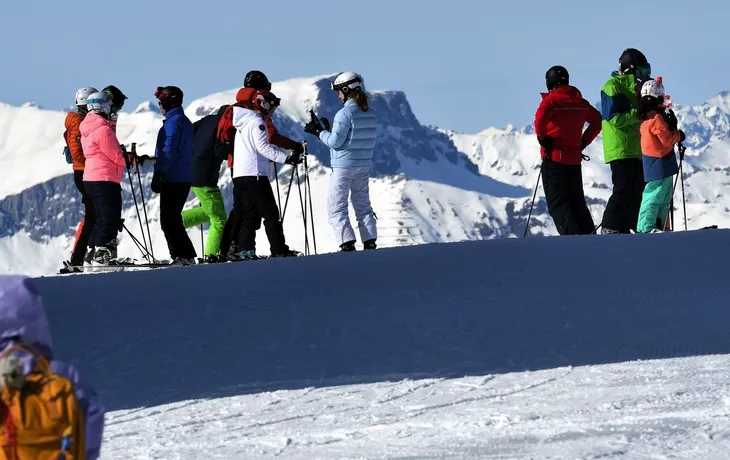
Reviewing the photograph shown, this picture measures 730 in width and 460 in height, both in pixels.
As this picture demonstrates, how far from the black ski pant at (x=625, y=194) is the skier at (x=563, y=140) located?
677mm

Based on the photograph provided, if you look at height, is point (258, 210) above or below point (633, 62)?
below

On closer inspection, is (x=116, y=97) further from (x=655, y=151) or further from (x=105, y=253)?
(x=655, y=151)

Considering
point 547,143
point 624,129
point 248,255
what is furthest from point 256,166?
point 624,129

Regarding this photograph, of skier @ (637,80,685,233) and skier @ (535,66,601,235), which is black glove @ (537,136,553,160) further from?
skier @ (637,80,685,233)

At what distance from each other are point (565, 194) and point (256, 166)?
3229 mm

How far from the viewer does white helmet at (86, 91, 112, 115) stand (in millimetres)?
12297

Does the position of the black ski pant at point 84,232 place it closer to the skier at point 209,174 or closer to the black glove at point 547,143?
the skier at point 209,174

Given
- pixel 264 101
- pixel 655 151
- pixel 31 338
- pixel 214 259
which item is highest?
pixel 264 101

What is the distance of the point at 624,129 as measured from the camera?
13414 mm

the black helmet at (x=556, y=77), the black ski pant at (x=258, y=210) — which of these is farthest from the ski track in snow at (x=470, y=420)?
the black helmet at (x=556, y=77)

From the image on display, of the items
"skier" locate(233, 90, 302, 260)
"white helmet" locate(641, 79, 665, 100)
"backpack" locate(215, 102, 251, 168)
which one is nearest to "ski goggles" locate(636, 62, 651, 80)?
"white helmet" locate(641, 79, 665, 100)

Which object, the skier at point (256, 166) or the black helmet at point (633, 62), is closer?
the skier at point (256, 166)

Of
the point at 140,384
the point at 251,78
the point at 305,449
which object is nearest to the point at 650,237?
the point at 251,78

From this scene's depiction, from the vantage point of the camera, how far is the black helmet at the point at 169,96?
1248cm
